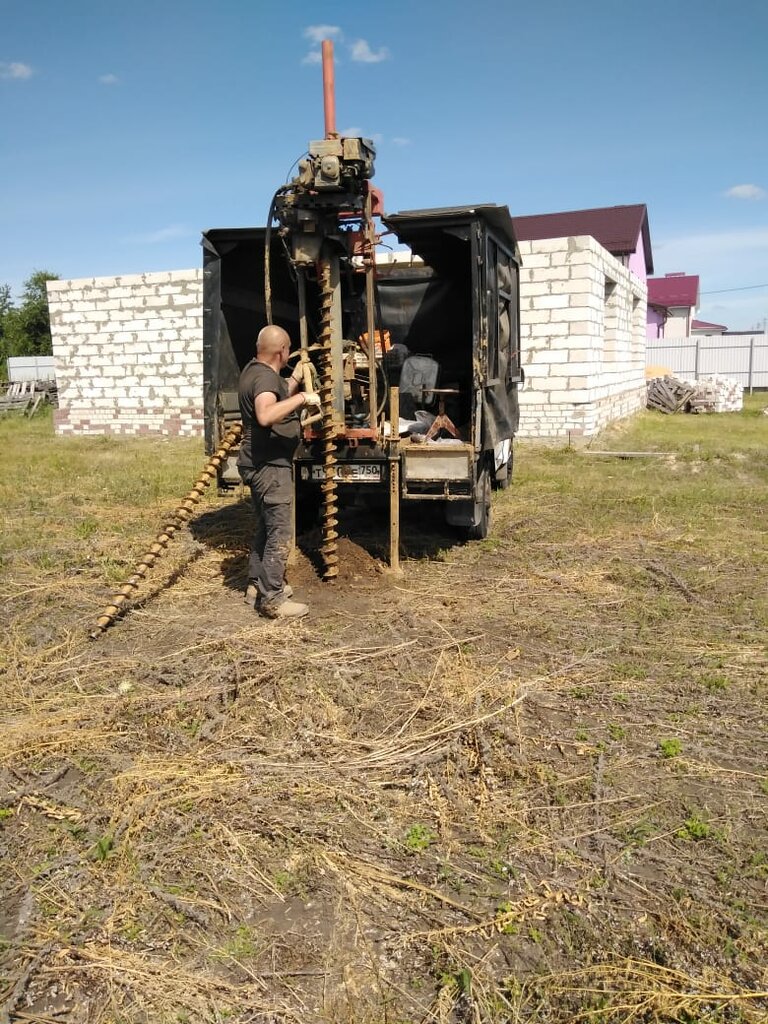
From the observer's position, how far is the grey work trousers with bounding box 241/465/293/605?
5188 millimetres

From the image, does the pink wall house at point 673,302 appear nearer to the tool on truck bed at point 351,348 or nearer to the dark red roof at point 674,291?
the dark red roof at point 674,291

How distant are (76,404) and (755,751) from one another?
16400 millimetres

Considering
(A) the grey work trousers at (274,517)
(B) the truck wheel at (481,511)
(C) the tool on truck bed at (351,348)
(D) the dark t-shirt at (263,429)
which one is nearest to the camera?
(D) the dark t-shirt at (263,429)

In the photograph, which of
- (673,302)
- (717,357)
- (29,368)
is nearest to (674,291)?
(673,302)

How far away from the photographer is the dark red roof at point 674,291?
1761 inches

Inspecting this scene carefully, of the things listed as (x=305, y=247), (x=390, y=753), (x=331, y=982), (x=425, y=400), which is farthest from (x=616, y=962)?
(x=425, y=400)

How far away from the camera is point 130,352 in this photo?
16.5 meters

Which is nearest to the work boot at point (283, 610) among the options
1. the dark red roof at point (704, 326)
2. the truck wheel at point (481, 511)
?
the truck wheel at point (481, 511)

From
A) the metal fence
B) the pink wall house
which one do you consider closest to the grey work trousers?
the metal fence

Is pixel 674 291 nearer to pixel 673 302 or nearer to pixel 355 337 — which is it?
pixel 673 302

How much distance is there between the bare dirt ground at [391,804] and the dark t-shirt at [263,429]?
3.49 feet

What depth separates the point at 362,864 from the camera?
8.99 ft

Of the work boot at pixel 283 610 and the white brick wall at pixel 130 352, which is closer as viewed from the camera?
the work boot at pixel 283 610

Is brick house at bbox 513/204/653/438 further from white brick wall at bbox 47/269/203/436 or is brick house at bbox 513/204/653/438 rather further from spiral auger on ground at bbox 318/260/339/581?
spiral auger on ground at bbox 318/260/339/581
